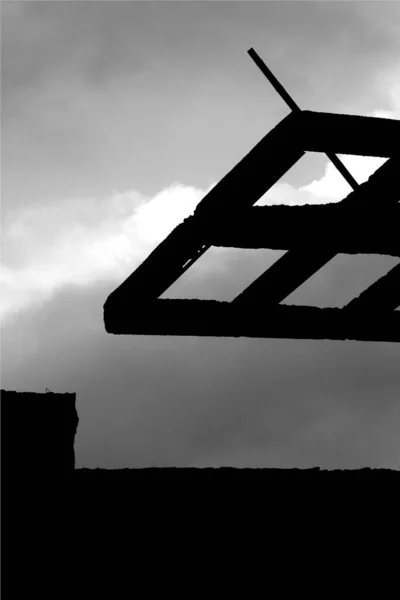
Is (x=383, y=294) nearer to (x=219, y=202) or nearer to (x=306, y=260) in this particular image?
(x=306, y=260)

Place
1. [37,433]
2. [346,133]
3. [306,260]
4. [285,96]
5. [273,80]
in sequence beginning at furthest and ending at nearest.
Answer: [273,80] → [285,96] → [306,260] → [346,133] → [37,433]

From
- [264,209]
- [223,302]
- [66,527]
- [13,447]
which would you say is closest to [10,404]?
[13,447]

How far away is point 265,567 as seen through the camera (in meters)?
2.84

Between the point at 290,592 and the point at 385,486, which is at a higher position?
the point at 385,486

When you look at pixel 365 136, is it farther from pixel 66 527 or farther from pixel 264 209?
pixel 66 527

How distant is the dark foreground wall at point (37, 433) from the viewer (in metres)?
2.76

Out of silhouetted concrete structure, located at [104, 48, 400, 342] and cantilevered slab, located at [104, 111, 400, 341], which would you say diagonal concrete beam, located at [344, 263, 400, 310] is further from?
silhouetted concrete structure, located at [104, 48, 400, 342]

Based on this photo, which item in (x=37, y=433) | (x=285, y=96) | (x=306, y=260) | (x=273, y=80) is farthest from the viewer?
(x=273, y=80)

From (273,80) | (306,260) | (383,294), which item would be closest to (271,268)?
(306,260)

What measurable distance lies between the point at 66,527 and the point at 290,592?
1.00 meters

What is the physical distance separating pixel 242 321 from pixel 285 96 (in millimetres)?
1335

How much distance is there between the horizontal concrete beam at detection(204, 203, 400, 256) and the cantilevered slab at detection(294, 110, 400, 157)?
0.28 metres

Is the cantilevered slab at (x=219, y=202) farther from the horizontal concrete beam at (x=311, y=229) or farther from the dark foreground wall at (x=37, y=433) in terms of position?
the dark foreground wall at (x=37, y=433)

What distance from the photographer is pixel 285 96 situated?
372cm
